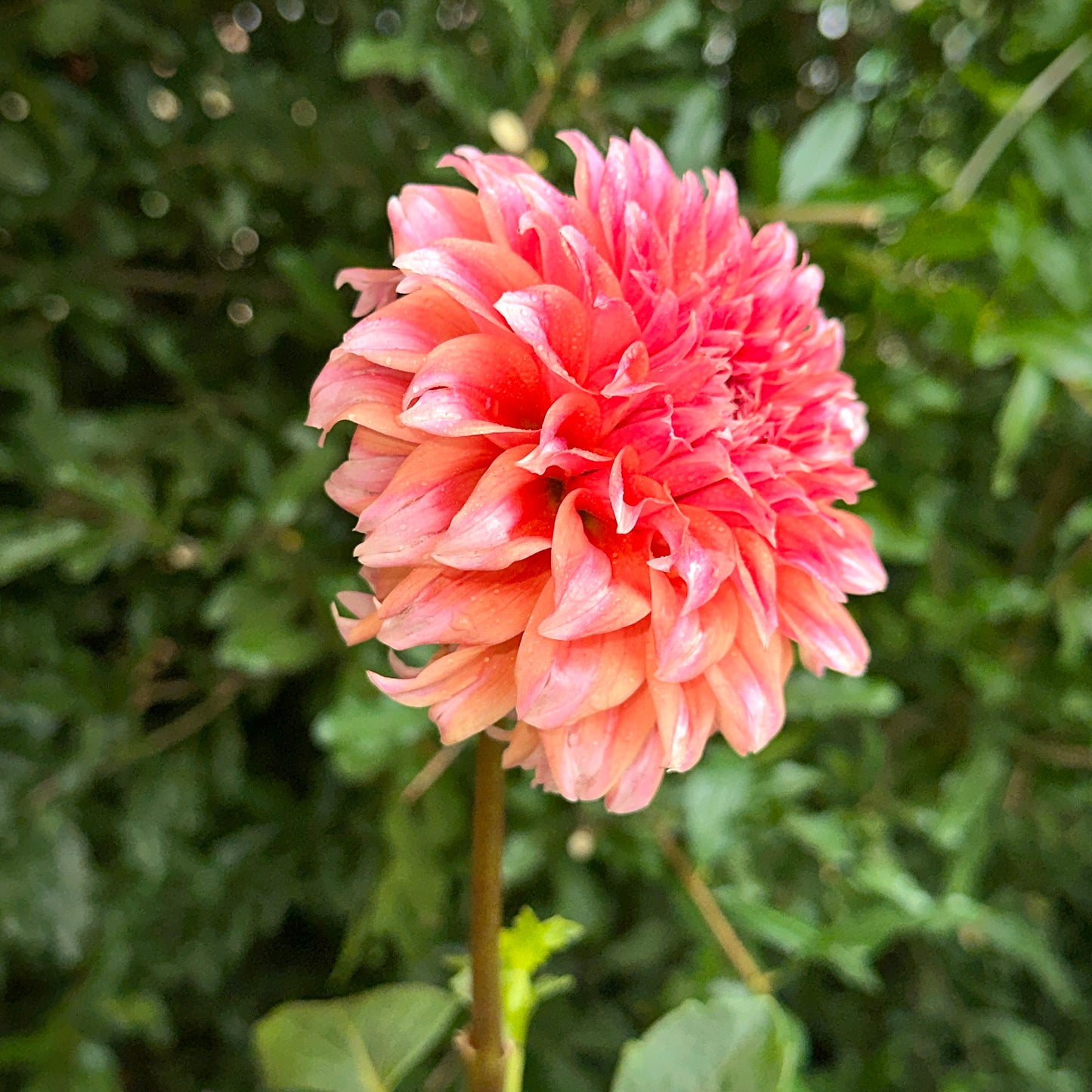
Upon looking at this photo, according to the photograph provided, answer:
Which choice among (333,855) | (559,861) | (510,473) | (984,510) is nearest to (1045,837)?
(984,510)

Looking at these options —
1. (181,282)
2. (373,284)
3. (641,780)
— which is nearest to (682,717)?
(641,780)

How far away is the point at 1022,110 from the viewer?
498 millimetres

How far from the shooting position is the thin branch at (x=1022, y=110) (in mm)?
496

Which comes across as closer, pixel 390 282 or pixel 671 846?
pixel 390 282

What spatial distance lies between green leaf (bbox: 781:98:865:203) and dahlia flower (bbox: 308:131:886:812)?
1.01 feet

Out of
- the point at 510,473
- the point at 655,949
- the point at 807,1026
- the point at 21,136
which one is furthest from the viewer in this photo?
the point at 807,1026

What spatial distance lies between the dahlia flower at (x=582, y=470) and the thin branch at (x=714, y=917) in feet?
1.08

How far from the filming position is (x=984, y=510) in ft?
2.17

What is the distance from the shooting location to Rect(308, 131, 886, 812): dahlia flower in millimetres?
186

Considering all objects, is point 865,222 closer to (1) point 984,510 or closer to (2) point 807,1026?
(1) point 984,510

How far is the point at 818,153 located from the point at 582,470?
0.38 m

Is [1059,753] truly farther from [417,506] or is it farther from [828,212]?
[417,506]

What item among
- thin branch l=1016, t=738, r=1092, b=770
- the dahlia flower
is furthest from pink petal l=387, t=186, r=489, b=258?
thin branch l=1016, t=738, r=1092, b=770

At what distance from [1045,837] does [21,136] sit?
32.4 inches
